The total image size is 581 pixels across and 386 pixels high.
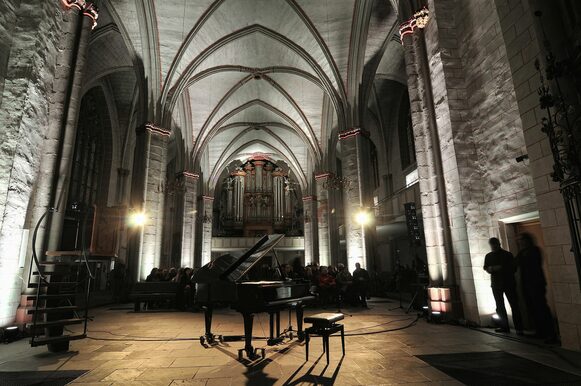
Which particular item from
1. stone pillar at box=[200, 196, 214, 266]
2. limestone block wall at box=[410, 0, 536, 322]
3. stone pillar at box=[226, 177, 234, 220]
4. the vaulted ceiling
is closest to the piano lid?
limestone block wall at box=[410, 0, 536, 322]

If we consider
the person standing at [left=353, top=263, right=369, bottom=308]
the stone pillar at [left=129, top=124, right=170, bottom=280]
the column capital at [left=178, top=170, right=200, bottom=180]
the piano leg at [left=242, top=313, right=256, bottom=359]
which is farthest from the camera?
the column capital at [left=178, top=170, right=200, bottom=180]

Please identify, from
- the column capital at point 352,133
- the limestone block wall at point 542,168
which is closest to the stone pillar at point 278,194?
the column capital at point 352,133

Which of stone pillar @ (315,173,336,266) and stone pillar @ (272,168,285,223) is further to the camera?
stone pillar @ (272,168,285,223)

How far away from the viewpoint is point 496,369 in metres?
2.99

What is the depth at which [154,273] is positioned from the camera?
9406 millimetres

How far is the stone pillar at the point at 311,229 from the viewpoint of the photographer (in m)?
20.4

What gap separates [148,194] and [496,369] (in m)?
10.1

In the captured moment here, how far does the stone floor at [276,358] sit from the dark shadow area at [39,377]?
9 cm

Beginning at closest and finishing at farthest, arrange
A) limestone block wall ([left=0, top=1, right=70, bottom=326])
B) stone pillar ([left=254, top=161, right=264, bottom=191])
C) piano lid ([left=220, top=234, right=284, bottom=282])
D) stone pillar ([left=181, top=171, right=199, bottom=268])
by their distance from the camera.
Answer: piano lid ([left=220, top=234, right=284, bottom=282]) → limestone block wall ([left=0, top=1, right=70, bottom=326]) → stone pillar ([left=181, top=171, right=199, bottom=268]) → stone pillar ([left=254, top=161, right=264, bottom=191])

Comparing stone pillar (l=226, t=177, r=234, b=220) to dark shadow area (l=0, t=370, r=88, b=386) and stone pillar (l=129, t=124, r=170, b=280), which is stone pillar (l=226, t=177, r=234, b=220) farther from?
dark shadow area (l=0, t=370, r=88, b=386)

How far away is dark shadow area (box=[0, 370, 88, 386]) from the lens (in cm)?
284

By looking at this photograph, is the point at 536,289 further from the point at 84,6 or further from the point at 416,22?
the point at 84,6

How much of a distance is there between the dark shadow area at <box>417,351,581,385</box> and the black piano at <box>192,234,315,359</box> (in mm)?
1655

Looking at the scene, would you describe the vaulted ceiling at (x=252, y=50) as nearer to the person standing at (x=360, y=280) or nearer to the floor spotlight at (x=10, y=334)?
the person standing at (x=360, y=280)
